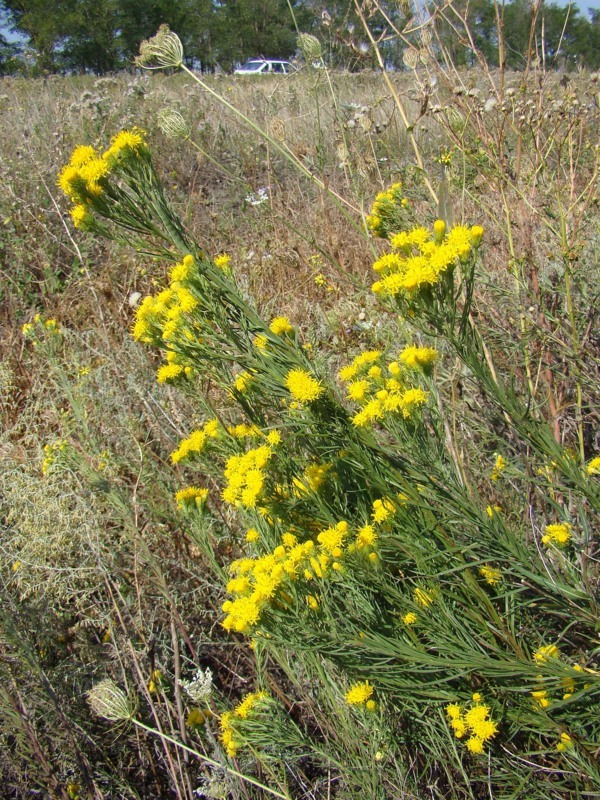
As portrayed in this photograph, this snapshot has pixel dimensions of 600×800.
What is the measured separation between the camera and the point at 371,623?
1.31 m

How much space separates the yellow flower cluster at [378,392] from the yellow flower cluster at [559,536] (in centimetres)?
58

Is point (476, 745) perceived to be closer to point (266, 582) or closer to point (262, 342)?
point (266, 582)

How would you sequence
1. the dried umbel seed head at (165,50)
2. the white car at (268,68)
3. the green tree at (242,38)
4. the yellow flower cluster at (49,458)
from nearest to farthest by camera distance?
the dried umbel seed head at (165,50) < the yellow flower cluster at (49,458) < the white car at (268,68) < the green tree at (242,38)

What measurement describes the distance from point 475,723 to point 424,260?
0.98 m

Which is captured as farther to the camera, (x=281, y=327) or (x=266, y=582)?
(x=281, y=327)

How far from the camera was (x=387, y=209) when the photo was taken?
5.29 feet

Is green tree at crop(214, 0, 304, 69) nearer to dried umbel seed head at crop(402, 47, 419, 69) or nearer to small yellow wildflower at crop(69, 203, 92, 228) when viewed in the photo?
dried umbel seed head at crop(402, 47, 419, 69)

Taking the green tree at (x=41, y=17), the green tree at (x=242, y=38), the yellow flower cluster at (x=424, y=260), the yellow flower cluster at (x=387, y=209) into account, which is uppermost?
the green tree at (x=41, y=17)

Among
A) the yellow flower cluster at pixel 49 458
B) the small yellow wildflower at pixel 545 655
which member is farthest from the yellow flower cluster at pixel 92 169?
the yellow flower cluster at pixel 49 458

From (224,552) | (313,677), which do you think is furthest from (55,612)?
(313,677)

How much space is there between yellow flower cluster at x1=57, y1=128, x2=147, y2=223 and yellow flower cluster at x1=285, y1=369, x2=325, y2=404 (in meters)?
0.57

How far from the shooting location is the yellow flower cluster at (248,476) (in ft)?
4.38

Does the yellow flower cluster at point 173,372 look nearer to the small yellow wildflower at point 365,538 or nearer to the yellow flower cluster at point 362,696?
the small yellow wildflower at point 365,538

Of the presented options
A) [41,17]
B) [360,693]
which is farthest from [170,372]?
[41,17]
